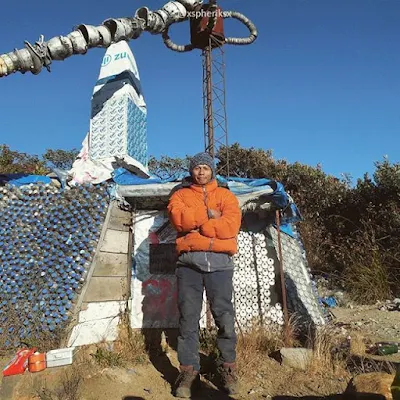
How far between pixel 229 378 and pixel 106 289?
225 cm

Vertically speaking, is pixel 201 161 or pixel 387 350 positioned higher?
pixel 201 161

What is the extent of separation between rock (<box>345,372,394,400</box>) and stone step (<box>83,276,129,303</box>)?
3.17 metres

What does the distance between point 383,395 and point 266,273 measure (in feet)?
10.5

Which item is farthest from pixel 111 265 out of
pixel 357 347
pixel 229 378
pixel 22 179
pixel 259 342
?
pixel 357 347

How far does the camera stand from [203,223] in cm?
394

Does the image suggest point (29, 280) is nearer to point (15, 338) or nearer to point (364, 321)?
point (15, 338)

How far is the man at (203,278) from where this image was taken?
12.7 feet

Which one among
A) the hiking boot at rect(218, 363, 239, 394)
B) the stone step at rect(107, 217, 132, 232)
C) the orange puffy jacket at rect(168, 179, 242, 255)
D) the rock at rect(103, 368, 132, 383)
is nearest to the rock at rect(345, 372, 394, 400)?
the hiking boot at rect(218, 363, 239, 394)

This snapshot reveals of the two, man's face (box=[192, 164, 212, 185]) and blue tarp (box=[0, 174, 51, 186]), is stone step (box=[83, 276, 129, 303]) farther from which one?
man's face (box=[192, 164, 212, 185])

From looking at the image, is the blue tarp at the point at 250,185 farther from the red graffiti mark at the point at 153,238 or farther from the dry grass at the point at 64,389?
the dry grass at the point at 64,389

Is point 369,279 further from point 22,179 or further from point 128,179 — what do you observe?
point 22,179

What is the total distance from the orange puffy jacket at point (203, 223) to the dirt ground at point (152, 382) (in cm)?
136

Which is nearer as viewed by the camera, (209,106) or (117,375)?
(117,375)

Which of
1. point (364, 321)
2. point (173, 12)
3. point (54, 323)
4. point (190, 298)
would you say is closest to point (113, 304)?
point (54, 323)
